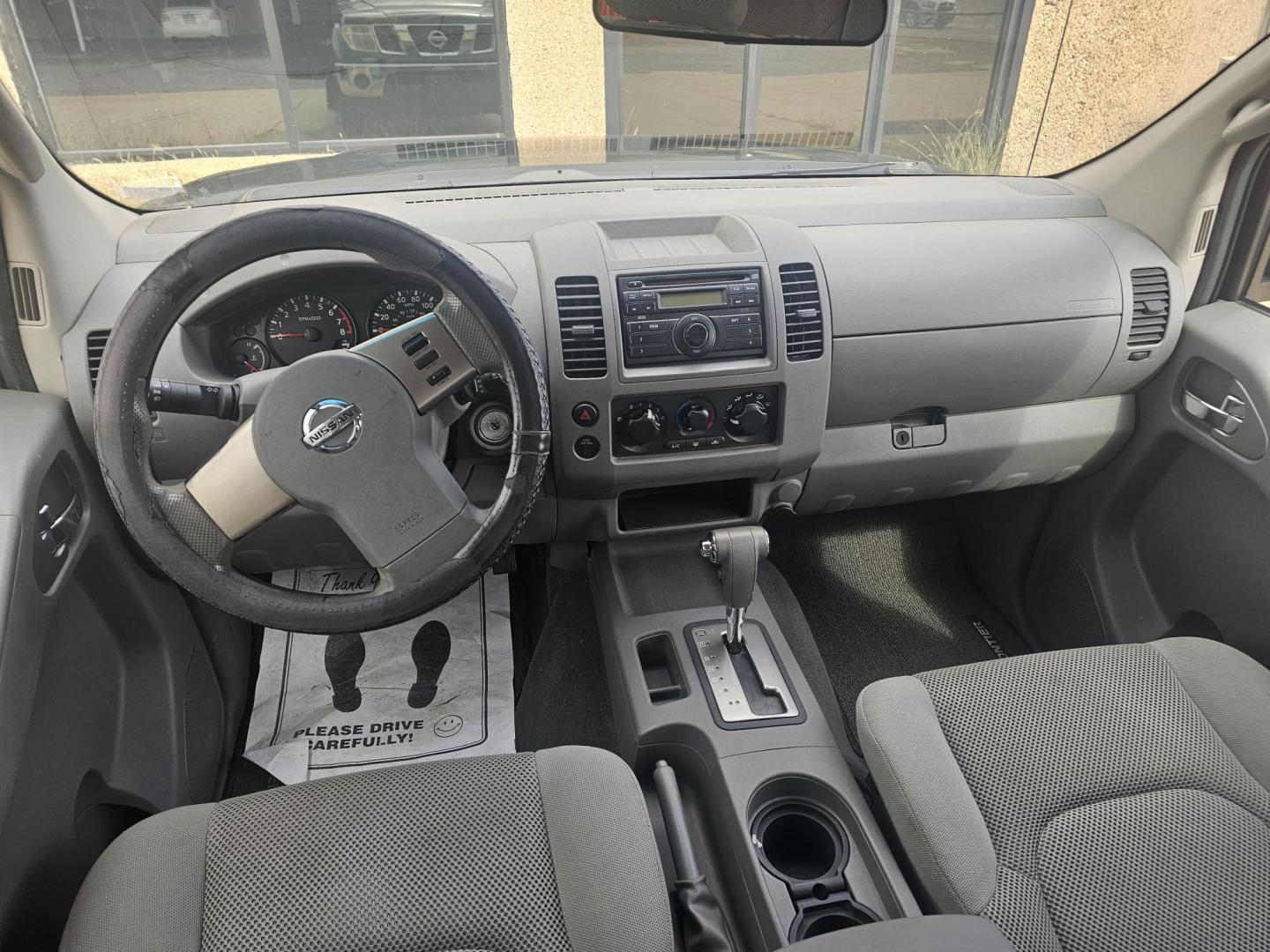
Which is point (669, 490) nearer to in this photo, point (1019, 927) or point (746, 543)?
point (746, 543)

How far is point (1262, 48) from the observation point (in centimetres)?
159

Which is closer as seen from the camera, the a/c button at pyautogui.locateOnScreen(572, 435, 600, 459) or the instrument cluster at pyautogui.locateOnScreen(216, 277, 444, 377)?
the instrument cluster at pyautogui.locateOnScreen(216, 277, 444, 377)

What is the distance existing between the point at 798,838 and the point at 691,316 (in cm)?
91

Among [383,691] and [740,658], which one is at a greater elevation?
[740,658]

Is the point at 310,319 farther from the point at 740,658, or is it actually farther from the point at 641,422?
the point at 740,658

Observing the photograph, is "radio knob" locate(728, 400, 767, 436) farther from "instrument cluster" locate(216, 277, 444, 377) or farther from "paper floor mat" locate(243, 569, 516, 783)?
"paper floor mat" locate(243, 569, 516, 783)

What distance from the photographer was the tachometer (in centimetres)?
148

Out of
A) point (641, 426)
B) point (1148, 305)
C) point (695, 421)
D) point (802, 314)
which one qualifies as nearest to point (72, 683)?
point (641, 426)

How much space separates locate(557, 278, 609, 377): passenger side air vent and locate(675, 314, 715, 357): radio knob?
14 centimetres

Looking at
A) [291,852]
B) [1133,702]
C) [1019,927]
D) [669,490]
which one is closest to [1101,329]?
[1133,702]

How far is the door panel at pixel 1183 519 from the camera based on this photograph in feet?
5.59

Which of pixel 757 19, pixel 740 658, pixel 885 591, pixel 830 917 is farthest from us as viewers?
pixel 885 591

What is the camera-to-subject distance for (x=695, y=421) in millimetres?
1619

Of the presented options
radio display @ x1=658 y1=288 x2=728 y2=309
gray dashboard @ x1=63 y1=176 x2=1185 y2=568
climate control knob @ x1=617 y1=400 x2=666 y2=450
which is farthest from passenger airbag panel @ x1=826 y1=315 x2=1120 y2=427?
climate control knob @ x1=617 y1=400 x2=666 y2=450
